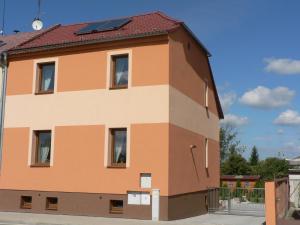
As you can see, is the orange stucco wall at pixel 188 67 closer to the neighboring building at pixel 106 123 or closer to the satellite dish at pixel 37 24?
the neighboring building at pixel 106 123

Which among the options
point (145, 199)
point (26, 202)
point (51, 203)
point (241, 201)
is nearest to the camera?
point (145, 199)

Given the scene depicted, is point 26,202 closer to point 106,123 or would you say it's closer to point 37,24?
point 106,123

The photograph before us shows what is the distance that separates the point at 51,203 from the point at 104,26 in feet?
25.6

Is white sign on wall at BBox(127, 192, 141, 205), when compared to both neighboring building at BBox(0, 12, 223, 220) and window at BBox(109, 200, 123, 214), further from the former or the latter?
window at BBox(109, 200, 123, 214)

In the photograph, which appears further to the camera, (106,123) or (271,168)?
(271,168)

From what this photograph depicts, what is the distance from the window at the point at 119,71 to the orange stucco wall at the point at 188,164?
275 cm

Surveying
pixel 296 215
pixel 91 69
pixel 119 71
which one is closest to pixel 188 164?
pixel 296 215

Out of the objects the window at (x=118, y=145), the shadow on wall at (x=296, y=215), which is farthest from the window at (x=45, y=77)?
the shadow on wall at (x=296, y=215)

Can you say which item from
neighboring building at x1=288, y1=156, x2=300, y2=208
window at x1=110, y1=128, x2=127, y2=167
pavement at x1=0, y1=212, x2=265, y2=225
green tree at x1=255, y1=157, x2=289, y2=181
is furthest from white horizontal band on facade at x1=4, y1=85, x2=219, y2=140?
green tree at x1=255, y1=157, x2=289, y2=181

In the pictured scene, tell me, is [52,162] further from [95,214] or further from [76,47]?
[76,47]

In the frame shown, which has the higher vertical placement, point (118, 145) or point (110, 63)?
point (110, 63)

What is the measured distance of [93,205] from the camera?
17.5 meters

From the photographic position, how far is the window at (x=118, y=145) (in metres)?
17.6

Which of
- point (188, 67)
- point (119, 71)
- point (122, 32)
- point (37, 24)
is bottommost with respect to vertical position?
point (119, 71)
